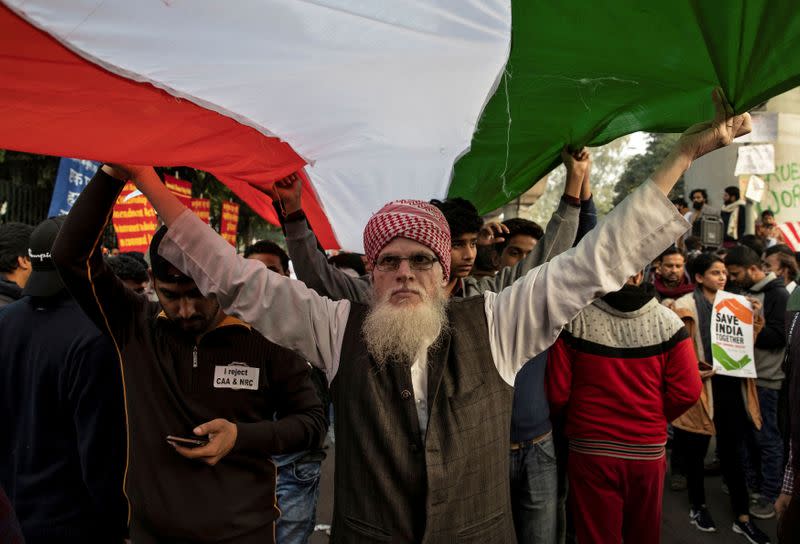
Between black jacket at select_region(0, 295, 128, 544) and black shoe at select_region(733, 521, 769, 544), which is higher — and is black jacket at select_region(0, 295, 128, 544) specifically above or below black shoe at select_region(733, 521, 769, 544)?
above

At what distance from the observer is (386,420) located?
184cm

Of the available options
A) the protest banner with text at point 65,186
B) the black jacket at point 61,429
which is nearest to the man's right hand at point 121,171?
the black jacket at point 61,429

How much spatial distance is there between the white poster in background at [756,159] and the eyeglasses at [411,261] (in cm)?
1024

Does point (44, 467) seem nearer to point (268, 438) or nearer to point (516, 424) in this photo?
point (268, 438)

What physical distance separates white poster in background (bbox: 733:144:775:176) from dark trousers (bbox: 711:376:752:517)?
6.71 metres

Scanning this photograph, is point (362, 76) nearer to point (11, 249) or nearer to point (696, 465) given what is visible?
point (11, 249)

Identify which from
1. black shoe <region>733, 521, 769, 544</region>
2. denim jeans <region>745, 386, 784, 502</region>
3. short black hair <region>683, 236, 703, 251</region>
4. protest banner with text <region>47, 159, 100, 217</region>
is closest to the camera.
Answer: black shoe <region>733, 521, 769, 544</region>

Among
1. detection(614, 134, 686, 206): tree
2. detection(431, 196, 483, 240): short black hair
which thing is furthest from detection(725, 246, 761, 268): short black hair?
detection(614, 134, 686, 206): tree

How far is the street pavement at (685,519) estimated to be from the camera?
188 inches

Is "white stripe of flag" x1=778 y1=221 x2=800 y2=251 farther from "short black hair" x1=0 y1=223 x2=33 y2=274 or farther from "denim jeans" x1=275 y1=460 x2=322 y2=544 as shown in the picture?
"short black hair" x1=0 y1=223 x2=33 y2=274

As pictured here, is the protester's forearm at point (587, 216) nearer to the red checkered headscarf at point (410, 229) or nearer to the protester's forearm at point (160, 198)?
the red checkered headscarf at point (410, 229)

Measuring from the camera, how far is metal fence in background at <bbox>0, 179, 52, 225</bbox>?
9.79 metres

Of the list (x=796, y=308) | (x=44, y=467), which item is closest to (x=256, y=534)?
(x=44, y=467)

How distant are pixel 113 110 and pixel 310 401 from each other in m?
1.34
